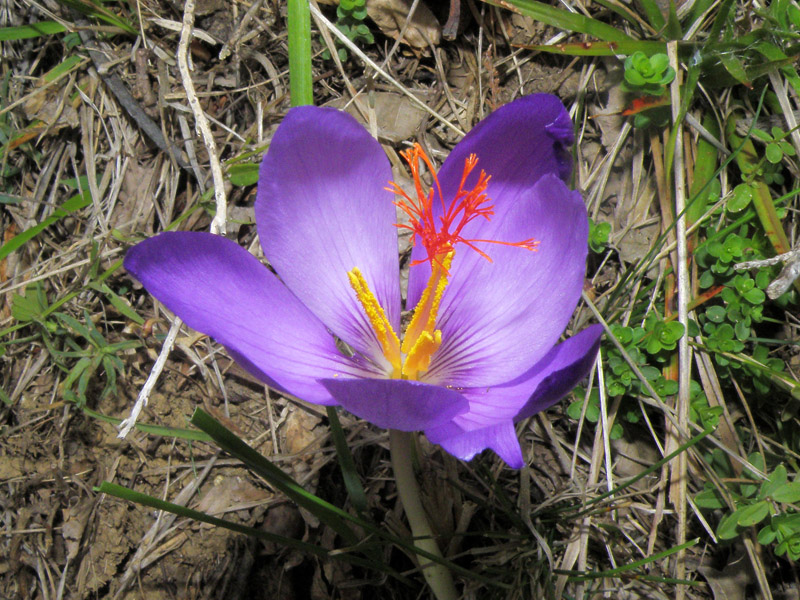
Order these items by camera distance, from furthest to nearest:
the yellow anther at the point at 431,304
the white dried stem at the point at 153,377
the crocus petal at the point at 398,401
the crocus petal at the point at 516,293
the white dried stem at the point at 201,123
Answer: the white dried stem at the point at 201,123 → the white dried stem at the point at 153,377 → the yellow anther at the point at 431,304 → the crocus petal at the point at 516,293 → the crocus petal at the point at 398,401

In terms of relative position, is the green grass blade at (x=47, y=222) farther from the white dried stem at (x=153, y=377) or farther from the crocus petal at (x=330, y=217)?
the crocus petal at (x=330, y=217)

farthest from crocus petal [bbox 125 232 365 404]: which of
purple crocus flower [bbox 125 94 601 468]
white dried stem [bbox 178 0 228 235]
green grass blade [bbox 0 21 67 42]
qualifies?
green grass blade [bbox 0 21 67 42]

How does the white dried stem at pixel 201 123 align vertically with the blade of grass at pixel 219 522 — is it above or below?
above

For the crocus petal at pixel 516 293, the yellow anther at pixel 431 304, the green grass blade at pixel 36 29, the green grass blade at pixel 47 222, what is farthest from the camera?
the green grass blade at pixel 36 29

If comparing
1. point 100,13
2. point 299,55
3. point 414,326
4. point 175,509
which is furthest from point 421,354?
point 100,13

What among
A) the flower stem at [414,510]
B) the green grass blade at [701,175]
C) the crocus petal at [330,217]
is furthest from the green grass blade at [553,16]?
the flower stem at [414,510]

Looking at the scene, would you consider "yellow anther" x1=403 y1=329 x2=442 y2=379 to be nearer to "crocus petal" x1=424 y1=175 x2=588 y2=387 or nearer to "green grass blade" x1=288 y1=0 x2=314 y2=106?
"crocus petal" x1=424 y1=175 x2=588 y2=387
